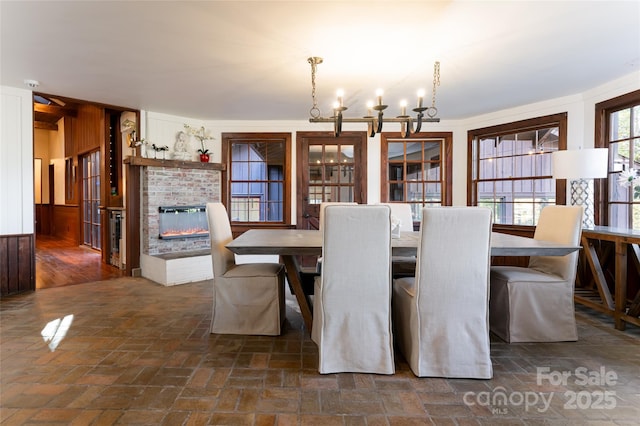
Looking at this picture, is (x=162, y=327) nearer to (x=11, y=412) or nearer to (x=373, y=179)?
(x=11, y=412)

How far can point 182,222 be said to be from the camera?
16.3 ft

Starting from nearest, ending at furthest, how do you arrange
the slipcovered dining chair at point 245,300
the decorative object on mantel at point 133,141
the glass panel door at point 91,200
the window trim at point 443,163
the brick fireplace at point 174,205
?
1. the slipcovered dining chair at point 245,300
2. the brick fireplace at point 174,205
3. the decorative object on mantel at point 133,141
4. the window trim at point 443,163
5. the glass panel door at point 91,200

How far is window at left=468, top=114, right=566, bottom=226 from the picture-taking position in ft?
14.5

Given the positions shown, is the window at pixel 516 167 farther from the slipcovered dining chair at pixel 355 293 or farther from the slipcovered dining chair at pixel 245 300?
the slipcovered dining chair at pixel 245 300

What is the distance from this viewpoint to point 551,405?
1783 millimetres

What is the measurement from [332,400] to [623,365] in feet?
6.53

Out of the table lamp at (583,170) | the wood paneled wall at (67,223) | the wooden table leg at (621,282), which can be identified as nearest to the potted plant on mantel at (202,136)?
the wood paneled wall at (67,223)

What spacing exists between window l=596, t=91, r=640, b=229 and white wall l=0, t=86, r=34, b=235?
6.59 meters

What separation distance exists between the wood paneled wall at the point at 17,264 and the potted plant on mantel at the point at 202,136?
7.70ft

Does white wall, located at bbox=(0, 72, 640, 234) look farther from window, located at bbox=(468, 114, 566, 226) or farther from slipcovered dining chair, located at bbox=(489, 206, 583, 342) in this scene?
slipcovered dining chair, located at bbox=(489, 206, 583, 342)

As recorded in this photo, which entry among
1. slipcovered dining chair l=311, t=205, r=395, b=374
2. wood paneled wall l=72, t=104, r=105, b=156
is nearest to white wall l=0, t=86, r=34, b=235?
wood paneled wall l=72, t=104, r=105, b=156

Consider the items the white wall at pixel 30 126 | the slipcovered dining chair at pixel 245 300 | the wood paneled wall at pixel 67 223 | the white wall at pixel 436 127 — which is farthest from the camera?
the wood paneled wall at pixel 67 223

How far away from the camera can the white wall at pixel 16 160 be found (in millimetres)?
3734

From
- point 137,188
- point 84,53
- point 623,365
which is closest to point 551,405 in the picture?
point 623,365
